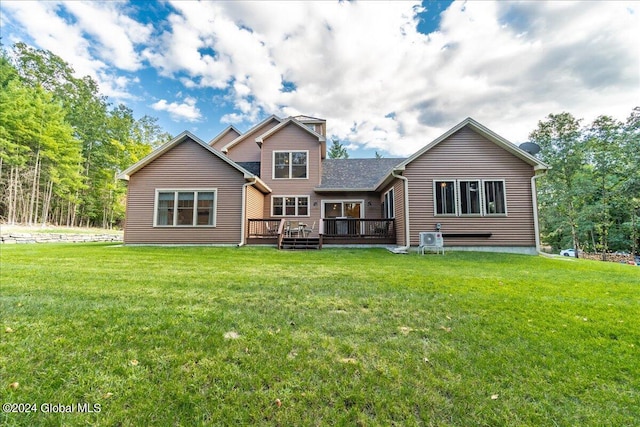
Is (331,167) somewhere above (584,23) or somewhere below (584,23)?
below

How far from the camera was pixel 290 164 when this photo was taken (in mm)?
14453

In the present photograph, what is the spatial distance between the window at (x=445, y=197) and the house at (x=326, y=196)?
1.5 inches

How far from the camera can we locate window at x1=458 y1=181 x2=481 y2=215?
10453mm

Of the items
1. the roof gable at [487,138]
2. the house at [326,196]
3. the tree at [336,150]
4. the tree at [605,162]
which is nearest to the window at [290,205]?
the house at [326,196]

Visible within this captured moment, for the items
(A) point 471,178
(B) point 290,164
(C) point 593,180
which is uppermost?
(C) point 593,180

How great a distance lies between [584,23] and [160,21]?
17918 millimetres

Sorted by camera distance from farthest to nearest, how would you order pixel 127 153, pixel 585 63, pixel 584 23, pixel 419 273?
pixel 127 153, pixel 585 63, pixel 584 23, pixel 419 273

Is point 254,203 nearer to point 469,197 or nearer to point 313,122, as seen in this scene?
point 313,122

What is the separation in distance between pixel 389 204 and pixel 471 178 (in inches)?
A: 141

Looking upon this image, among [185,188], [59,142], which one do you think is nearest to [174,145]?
[185,188]

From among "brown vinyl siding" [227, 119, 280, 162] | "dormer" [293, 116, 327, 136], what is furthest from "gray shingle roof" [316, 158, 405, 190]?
"brown vinyl siding" [227, 119, 280, 162]

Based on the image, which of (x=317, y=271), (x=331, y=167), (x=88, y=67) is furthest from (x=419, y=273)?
(x=88, y=67)

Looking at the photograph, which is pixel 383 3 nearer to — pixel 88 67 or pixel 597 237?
pixel 597 237

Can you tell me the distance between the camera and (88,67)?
95.0ft
